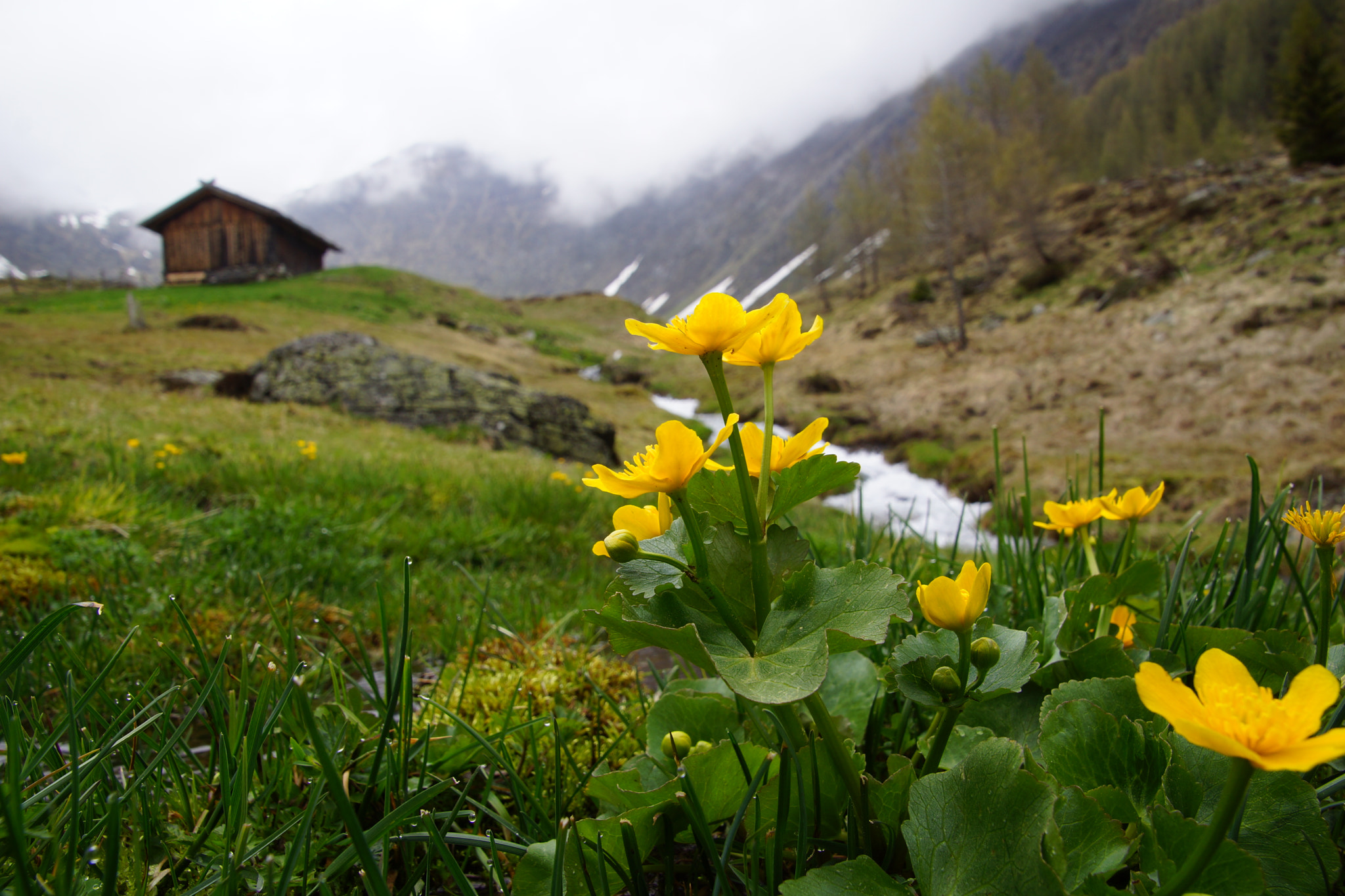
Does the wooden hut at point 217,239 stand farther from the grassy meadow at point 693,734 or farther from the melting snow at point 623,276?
the melting snow at point 623,276

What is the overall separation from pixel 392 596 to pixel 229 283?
33566 millimetres

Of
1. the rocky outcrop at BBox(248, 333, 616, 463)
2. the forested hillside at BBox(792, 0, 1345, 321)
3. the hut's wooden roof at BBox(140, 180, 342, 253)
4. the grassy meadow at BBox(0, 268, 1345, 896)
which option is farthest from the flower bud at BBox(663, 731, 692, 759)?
the hut's wooden roof at BBox(140, 180, 342, 253)

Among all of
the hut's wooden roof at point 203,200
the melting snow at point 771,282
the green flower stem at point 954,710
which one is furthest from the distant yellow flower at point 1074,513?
the melting snow at point 771,282

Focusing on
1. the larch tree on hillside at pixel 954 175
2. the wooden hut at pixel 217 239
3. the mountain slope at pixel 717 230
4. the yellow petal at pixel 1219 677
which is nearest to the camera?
the yellow petal at pixel 1219 677

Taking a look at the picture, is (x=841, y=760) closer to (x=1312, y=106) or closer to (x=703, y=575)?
(x=703, y=575)

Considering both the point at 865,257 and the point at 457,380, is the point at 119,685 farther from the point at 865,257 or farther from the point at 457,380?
the point at 865,257

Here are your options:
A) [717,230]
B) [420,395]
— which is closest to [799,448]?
[420,395]

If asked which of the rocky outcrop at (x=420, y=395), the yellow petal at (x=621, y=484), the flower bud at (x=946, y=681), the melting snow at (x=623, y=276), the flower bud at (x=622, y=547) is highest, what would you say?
the melting snow at (x=623, y=276)

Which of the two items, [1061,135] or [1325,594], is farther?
[1061,135]

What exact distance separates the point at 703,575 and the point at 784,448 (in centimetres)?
24

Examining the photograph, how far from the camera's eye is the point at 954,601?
62 centimetres

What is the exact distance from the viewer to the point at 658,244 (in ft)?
559

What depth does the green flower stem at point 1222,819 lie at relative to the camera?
41 cm

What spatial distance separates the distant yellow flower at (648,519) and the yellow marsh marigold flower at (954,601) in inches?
12.7
